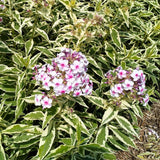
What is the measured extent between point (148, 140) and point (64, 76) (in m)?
2.07

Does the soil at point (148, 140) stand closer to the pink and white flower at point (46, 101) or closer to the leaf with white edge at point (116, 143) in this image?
the leaf with white edge at point (116, 143)

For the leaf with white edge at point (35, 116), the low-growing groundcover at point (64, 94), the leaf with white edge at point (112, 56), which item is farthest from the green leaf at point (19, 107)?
the leaf with white edge at point (112, 56)

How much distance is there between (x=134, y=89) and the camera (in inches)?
86.0

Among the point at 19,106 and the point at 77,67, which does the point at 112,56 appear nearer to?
the point at 77,67

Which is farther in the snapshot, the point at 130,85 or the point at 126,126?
the point at 126,126

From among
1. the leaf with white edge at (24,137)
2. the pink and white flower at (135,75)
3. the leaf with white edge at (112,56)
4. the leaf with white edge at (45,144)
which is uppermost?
the pink and white flower at (135,75)

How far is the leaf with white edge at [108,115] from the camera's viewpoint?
2.25 metres

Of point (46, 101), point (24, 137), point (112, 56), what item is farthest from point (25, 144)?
point (112, 56)

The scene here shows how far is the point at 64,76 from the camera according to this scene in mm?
1910

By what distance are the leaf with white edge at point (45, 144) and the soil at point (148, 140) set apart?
52.1 inches

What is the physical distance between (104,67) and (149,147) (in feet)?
4.34

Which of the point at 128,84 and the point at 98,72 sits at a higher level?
the point at 128,84

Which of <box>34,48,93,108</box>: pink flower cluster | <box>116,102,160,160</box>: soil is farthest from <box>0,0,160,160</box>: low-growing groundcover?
<box>116,102,160,160</box>: soil

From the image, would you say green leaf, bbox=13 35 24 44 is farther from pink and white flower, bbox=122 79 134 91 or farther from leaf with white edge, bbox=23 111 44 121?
pink and white flower, bbox=122 79 134 91
